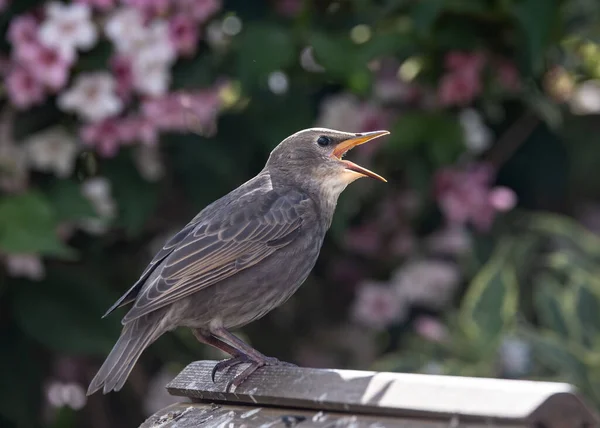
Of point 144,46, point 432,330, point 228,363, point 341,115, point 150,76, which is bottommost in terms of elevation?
point 432,330

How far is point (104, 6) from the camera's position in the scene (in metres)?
4.59

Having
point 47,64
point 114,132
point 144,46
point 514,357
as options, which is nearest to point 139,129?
point 114,132

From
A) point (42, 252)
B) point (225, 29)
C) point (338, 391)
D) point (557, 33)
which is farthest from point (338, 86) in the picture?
point (338, 391)

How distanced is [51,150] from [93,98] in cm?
33

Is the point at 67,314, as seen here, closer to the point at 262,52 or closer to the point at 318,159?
the point at 262,52

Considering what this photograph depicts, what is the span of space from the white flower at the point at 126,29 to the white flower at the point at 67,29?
0.28 feet

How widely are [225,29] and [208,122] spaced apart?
441 millimetres

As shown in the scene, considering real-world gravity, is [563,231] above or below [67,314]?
below

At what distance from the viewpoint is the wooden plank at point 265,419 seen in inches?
90.6

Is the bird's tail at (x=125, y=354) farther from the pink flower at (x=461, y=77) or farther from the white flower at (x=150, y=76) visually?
the pink flower at (x=461, y=77)

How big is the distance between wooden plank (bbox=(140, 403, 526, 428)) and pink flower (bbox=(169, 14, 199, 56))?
2.03 meters

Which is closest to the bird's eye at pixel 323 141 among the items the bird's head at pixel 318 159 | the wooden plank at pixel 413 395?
the bird's head at pixel 318 159

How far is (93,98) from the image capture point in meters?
4.58

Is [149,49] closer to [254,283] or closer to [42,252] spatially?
[42,252]
